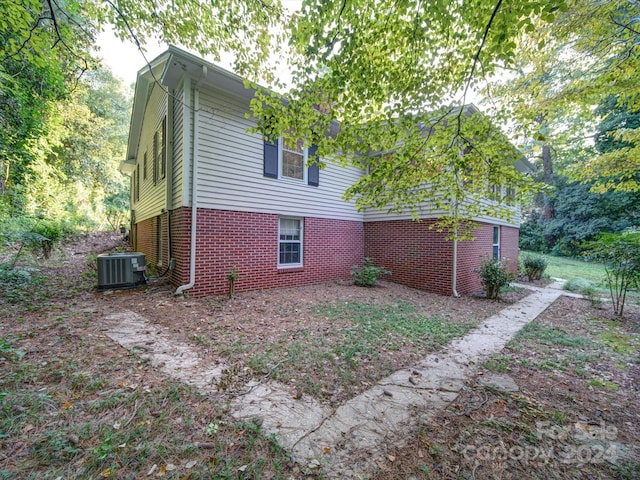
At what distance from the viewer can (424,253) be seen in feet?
28.0

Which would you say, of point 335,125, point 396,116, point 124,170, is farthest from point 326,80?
point 124,170

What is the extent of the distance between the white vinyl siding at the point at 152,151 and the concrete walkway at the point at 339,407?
4.78 metres

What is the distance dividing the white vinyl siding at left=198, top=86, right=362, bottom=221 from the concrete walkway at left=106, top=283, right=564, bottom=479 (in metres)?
3.35

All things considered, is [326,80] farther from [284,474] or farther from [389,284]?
[389,284]

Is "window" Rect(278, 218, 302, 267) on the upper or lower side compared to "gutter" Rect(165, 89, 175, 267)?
lower

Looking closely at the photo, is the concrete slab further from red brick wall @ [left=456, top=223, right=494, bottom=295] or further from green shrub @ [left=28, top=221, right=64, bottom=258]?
green shrub @ [left=28, top=221, right=64, bottom=258]

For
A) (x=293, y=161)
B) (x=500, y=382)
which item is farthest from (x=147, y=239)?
(x=500, y=382)

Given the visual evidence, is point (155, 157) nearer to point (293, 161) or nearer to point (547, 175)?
point (293, 161)

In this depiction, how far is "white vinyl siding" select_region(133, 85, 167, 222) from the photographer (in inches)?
303

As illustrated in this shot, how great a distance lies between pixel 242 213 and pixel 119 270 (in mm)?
3199

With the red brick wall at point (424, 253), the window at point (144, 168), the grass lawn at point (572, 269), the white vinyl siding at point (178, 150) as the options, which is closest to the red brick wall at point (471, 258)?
the red brick wall at point (424, 253)

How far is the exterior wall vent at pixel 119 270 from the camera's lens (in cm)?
623

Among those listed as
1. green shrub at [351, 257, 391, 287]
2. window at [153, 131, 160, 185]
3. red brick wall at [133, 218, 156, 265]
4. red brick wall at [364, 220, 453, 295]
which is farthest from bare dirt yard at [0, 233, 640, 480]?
window at [153, 131, 160, 185]

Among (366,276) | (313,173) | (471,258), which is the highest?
(313,173)
